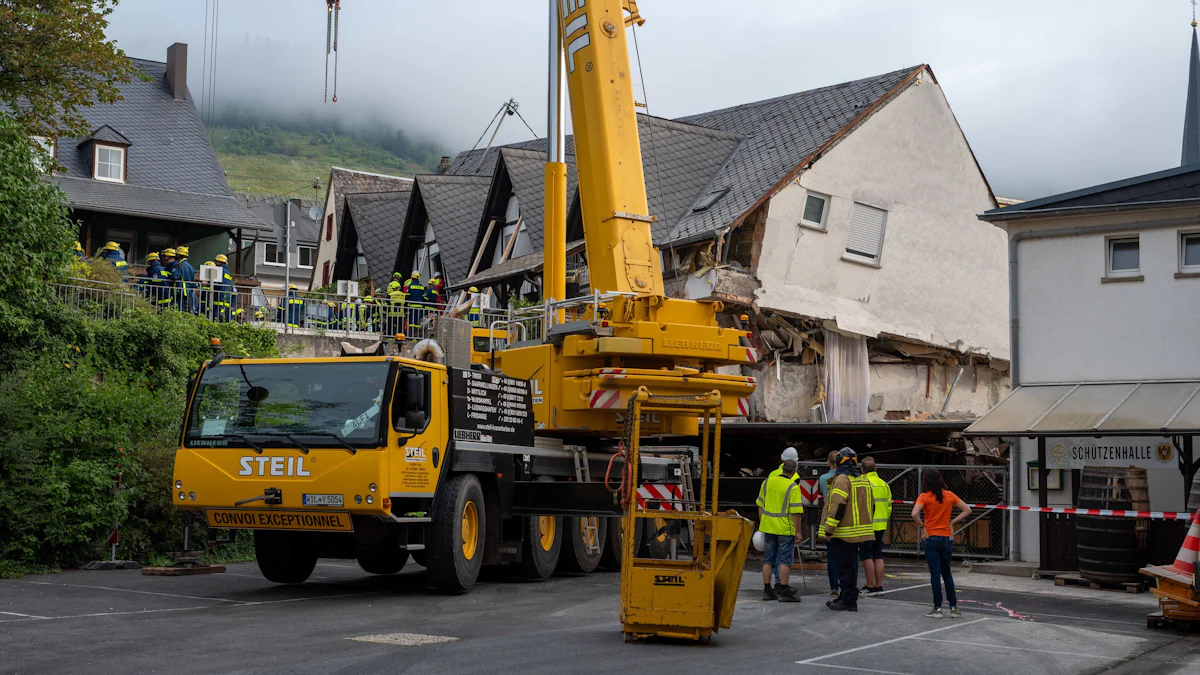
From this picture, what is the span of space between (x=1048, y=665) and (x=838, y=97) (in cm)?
2398

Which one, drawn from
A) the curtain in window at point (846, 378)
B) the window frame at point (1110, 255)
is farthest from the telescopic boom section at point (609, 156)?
the curtain in window at point (846, 378)

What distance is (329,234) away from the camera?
51.5 metres

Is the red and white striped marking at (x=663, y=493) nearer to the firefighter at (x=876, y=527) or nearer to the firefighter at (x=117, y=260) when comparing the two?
the firefighter at (x=876, y=527)

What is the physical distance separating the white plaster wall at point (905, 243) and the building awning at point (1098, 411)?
9108mm

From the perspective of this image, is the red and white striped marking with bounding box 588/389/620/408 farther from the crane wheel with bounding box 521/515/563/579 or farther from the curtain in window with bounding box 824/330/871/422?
the curtain in window with bounding box 824/330/871/422

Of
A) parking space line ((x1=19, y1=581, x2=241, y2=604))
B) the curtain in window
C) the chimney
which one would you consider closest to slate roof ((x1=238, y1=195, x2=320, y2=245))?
the chimney

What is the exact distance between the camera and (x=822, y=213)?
3000cm

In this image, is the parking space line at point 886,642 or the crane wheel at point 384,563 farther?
the crane wheel at point 384,563

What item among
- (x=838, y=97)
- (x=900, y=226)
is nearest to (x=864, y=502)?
(x=900, y=226)

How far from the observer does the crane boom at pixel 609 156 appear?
1638cm

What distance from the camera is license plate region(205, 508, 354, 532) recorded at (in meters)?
13.5

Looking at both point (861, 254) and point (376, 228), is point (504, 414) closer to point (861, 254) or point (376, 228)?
point (861, 254)

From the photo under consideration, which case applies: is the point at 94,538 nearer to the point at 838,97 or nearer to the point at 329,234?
the point at 838,97

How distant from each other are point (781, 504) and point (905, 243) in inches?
698
